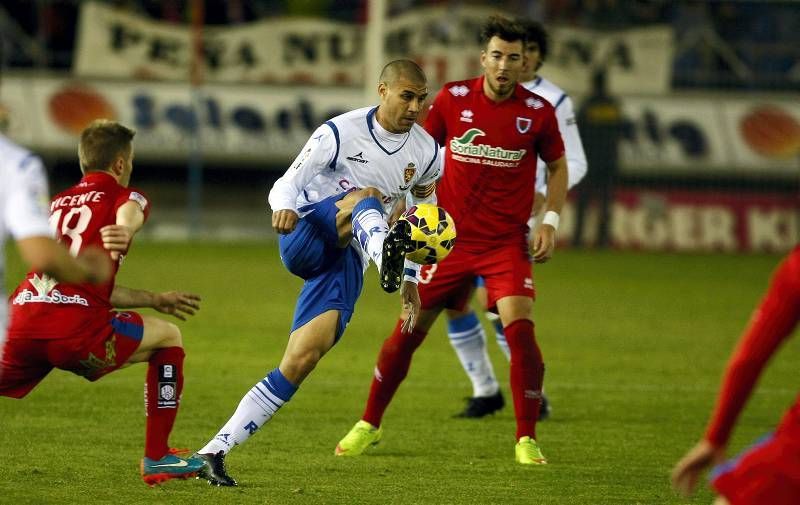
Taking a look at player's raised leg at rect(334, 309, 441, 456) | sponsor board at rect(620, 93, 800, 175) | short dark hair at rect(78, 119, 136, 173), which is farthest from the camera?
sponsor board at rect(620, 93, 800, 175)

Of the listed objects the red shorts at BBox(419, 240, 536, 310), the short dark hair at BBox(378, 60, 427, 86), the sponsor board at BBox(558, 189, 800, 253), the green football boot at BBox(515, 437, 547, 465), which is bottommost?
the sponsor board at BBox(558, 189, 800, 253)

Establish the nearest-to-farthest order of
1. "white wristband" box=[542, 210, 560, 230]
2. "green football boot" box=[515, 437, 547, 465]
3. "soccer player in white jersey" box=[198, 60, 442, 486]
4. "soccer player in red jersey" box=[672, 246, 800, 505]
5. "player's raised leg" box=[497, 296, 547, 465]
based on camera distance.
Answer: "soccer player in red jersey" box=[672, 246, 800, 505], "soccer player in white jersey" box=[198, 60, 442, 486], "green football boot" box=[515, 437, 547, 465], "player's raised leg" box=[497, 296, 547, 465], "white wristband" box=[542, 210, 560, 230]

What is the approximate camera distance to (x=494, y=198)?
7.65 m

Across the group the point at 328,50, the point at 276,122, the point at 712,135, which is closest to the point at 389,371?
the point at 276,122

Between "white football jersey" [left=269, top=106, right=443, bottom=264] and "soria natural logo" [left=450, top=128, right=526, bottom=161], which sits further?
"soria natural logo" [left=450, top=128, right=526, bottom=161]

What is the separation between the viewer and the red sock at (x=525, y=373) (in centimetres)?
720

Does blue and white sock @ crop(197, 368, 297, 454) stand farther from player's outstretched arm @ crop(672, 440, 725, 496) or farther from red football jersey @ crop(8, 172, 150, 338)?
player's outstretched arm @ crop(672, 440, 725, 496)

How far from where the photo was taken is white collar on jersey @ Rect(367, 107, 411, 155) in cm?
663

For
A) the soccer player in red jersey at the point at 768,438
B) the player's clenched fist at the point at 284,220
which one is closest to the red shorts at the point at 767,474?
the soccer player in red jersey at the point at 768,438

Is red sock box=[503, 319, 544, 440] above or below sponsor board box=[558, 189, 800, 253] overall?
above

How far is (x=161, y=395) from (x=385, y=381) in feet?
5.55

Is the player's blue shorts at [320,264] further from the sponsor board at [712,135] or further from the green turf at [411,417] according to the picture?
the sponsor board at [712,135]

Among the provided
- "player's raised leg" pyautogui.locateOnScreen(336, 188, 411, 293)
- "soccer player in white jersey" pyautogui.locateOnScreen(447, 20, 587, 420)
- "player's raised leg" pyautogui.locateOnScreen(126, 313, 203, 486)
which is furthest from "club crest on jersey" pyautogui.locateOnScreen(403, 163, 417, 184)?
"soccer player in white jersey" pyautogui.locateOnScreen(447, 20, 587, 420)

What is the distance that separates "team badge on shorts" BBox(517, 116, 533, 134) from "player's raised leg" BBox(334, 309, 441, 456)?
1.12 m
